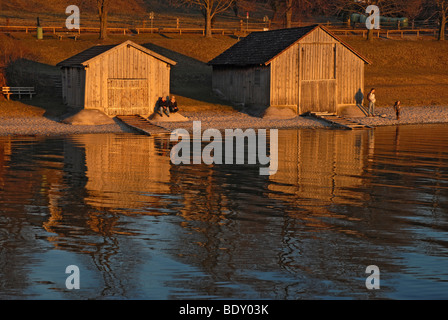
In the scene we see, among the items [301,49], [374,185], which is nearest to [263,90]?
[301,49]

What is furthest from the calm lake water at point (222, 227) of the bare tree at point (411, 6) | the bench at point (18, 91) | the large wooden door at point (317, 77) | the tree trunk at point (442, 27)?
the bare tree at point (411, 6)

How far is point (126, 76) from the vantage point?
148 ft

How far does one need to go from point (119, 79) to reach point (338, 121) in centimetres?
1358

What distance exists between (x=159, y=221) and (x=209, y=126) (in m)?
25.1

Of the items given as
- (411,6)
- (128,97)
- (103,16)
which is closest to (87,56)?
(128,97)

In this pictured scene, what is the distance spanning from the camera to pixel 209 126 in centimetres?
4166

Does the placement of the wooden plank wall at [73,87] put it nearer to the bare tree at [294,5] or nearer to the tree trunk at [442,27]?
the bare tree at [294,5]

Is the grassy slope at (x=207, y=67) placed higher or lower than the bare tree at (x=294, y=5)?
lower

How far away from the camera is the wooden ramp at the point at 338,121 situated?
4250cm

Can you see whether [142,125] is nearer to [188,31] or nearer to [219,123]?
[219,123]

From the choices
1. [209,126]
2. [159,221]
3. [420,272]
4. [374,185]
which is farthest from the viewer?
[209,126]

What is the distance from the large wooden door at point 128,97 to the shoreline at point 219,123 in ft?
7.36
